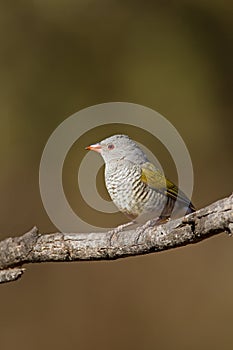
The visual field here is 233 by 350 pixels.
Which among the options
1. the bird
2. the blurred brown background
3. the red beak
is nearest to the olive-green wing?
the bird

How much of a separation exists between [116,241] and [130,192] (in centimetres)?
32

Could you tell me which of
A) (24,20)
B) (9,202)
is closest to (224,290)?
(9,202)

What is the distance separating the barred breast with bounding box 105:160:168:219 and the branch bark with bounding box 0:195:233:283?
188mm

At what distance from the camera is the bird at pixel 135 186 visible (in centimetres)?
277

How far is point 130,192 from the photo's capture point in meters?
2.78

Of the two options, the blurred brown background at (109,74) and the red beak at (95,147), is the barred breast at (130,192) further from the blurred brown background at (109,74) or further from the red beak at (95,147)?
the blurred brown background at (109,74)

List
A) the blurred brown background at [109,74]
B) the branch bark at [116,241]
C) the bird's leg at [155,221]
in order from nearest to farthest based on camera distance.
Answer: the branch bark at [116,241] → the bird's leg at [155,221] → the blurred brown background at [109,74]

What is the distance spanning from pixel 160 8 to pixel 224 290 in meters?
2.52

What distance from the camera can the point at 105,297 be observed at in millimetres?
5598

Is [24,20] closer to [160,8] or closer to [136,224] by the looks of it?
[160,8]

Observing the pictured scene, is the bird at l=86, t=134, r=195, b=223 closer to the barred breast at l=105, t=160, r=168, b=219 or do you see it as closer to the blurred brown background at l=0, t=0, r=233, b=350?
the barred breast at l=105, t=160, r=168, b=219

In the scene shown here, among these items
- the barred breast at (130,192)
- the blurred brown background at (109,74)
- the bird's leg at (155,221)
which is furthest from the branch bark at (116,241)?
the blurred brown background at (109,74)

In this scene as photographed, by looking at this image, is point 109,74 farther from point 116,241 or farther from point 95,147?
point 116,241

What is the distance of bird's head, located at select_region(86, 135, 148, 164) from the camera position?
279 cm
